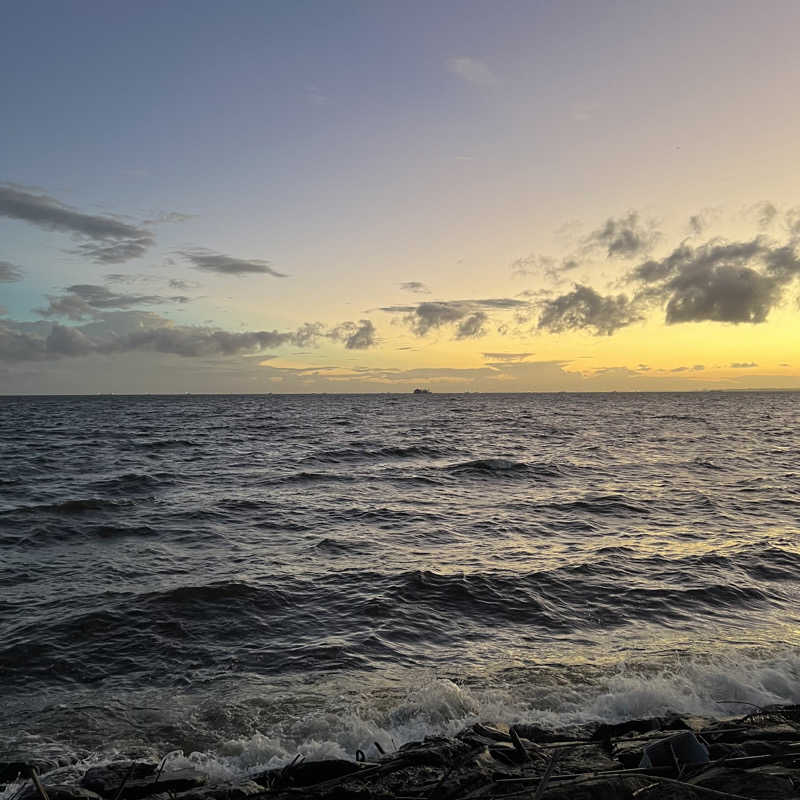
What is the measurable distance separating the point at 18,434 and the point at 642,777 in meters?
63.7

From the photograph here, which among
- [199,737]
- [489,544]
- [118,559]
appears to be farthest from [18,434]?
[199,737]

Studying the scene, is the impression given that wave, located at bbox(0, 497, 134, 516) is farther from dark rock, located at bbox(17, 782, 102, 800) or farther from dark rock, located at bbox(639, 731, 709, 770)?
dark rock, located at bbox(639, 731, 709, 770)

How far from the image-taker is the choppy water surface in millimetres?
7438

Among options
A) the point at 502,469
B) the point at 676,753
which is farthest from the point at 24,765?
the point at 502,469

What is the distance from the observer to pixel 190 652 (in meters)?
9.30

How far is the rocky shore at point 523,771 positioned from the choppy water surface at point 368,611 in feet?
2.16

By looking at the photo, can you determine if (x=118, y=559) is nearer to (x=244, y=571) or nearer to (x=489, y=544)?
(x=244, y=571)

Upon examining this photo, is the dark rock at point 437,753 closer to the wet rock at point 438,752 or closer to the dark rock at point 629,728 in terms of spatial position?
the wet rock at point 438,752

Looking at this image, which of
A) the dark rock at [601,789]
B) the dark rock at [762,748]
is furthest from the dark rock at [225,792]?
the dark rock at [762,748]

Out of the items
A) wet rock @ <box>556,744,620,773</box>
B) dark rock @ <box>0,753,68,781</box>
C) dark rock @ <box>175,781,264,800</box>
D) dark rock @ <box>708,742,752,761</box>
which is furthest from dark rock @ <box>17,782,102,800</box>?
dark rock @ <box>708,742,752,761</box>

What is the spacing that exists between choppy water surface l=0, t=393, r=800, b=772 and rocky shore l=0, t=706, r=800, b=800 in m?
0.66

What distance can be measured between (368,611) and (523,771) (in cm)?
595

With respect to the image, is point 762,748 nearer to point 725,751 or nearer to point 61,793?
point 725,751

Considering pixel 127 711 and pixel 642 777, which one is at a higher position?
pixel 642 777
